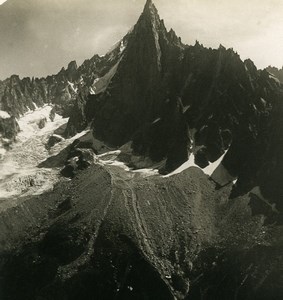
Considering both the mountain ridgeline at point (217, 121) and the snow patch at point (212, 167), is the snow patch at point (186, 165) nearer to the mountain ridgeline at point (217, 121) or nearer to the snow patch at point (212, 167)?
the mountain ridgeline at point (217, 121)

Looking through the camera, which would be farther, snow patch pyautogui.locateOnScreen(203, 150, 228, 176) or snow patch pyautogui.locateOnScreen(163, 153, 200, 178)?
snow patch pyautogui.locateOnScreen(203, 150, 228, 176)

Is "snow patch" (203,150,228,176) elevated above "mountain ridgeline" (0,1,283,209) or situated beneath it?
situated beneath

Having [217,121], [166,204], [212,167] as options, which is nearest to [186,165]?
[212,167]

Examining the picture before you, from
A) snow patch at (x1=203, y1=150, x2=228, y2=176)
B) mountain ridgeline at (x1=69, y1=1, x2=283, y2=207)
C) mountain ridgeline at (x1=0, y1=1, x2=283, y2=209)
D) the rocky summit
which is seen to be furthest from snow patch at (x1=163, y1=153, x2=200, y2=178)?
snow patch at (x1=203, y1=150, x2=228, y2=176)

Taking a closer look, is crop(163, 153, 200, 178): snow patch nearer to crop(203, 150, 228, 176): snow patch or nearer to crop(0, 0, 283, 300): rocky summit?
crop(0, 0, 283, 300): rocky summit

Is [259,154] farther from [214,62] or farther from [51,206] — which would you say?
[51,206]

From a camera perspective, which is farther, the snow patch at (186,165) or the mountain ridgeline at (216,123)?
the snow patch at (186,165)

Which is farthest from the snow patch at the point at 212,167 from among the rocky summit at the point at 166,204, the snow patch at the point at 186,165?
the snow patch at the point at 186,165

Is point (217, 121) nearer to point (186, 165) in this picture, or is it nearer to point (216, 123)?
point (216, 123)
